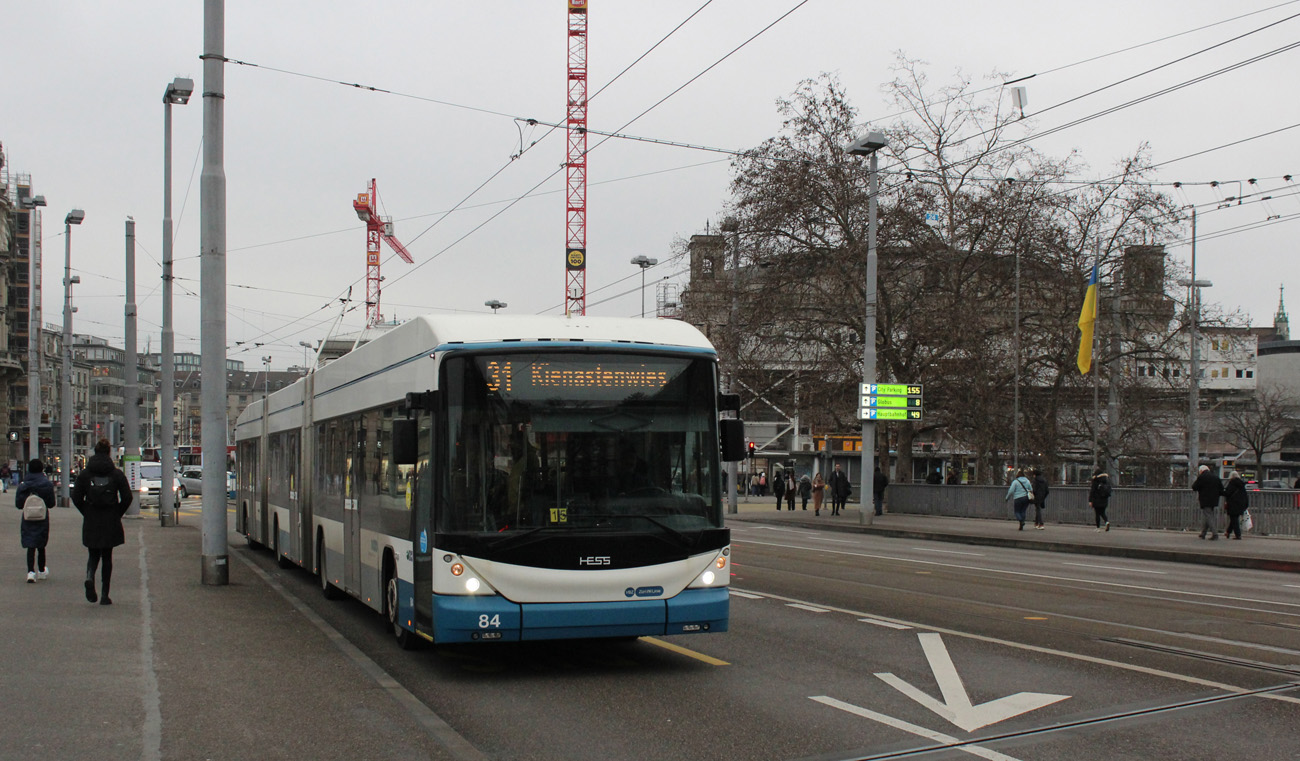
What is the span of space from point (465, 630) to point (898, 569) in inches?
459

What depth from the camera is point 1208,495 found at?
27.1 m

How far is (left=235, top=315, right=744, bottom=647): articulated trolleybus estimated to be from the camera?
880 cm

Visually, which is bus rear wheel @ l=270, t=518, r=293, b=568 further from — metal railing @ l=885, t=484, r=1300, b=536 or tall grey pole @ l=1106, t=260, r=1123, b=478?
tall grey pole @ l=1106, t=260, r=1123, b=478

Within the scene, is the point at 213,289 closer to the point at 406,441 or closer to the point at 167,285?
the point at 406,441

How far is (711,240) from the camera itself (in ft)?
140

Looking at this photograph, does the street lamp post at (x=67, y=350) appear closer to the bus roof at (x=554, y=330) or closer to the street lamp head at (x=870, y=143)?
the street lamp head at (x=870, y=143)

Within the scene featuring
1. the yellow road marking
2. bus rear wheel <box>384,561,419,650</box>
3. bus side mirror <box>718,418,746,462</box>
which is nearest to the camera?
bus side mirror <box>718,418,746,462</box>

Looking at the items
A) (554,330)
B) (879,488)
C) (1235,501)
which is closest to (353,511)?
(554,330)

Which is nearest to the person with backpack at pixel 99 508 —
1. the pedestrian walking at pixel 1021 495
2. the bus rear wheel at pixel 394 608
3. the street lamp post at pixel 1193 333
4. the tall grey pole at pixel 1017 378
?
the bus rear wheel at pixel 394 608

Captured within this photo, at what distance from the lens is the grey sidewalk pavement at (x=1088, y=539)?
23.1 m

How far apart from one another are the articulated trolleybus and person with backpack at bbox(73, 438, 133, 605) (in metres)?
4.80

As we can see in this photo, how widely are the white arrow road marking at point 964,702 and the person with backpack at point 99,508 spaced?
838cm

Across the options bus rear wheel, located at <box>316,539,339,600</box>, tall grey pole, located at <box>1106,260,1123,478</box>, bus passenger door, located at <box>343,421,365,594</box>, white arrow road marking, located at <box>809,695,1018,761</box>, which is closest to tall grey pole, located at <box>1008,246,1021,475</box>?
tall grey pole, located at <box>1106,260,1123,478</box>

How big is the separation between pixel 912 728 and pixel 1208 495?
879 inches
